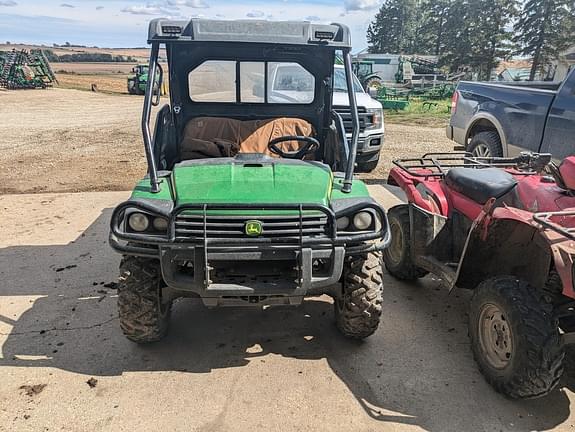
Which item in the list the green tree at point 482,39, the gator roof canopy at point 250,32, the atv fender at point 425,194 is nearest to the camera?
A: the gator roof canopy at point 250,32

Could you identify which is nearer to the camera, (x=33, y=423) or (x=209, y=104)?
(x=33, y=423)

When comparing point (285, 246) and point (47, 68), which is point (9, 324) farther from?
point (47, 68)

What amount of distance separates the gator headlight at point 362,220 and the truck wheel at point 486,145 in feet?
14.0

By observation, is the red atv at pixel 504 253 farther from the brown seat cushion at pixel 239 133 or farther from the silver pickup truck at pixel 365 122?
A: the silver pickup truck at pixel 365 122

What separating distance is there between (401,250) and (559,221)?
5.54ft

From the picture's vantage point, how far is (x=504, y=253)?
3484 mm

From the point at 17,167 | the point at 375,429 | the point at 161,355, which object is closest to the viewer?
the point at 375,429

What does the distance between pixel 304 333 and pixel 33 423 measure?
178 centimetres

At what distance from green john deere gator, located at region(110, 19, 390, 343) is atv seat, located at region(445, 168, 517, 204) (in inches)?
34.3

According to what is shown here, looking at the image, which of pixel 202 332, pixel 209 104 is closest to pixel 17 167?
pixel 209 104

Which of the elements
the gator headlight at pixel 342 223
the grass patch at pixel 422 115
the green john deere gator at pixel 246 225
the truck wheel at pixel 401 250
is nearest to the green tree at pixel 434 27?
the grass patch at pixel 422 115

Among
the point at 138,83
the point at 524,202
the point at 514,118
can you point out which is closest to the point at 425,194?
the point at 524,202

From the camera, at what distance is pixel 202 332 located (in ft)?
12.4

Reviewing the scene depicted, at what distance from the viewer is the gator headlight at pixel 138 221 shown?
3148 millimetres
